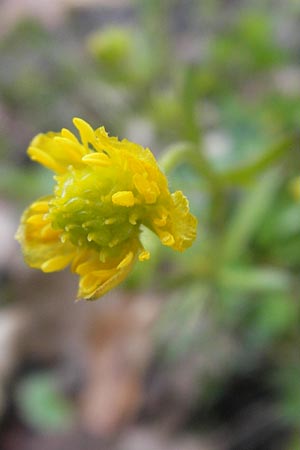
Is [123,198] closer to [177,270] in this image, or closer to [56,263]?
[56,263]

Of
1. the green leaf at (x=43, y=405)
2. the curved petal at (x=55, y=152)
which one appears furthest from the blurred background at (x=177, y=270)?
the curved petal at (x=55, y=152)

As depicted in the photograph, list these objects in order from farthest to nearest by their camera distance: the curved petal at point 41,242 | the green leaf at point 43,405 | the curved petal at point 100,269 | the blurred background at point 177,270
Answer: the green leaf at point 43,405 < the blurred background at point 177,270 < the curved petal at point 41,242 < the curved petal at point 100,269


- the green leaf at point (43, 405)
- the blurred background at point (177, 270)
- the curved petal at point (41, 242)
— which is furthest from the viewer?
the green leaf at point (43, 405)

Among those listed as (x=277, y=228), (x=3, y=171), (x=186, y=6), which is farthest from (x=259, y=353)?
(x=186, y=6)

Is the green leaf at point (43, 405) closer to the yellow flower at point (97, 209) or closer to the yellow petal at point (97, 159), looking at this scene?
the yellow flower at point (97, 209)

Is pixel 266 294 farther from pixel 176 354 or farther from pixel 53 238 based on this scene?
pixel 53 238

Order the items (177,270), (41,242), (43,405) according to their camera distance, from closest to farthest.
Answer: (41,242) → (177,270) → (43,405)

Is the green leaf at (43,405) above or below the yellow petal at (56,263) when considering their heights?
above

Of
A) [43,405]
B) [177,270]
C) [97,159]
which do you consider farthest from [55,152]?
[43,405]
